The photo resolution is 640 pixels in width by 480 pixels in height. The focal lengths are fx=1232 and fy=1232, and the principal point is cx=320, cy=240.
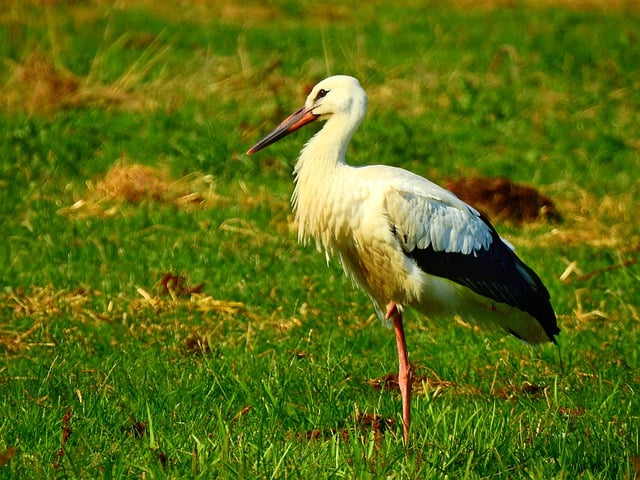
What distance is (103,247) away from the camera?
7246 millimetres

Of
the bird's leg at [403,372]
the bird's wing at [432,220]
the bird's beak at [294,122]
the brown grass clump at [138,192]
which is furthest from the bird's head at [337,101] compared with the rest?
the brown grass clump at [138,192]

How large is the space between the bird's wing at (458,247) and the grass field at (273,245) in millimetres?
402

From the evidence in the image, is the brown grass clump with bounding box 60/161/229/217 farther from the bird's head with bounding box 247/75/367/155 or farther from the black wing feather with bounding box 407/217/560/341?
the black wing feather with bounding box 407/217/560/341

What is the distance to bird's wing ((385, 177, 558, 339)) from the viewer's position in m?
5.13

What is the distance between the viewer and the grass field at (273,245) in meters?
4.32

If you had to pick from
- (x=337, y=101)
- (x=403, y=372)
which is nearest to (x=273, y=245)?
(x=337, y=101)

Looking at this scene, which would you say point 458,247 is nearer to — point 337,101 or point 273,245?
point 337,101

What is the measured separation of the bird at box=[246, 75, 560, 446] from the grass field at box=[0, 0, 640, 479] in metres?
0.35

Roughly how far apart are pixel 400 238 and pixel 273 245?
2387 mm

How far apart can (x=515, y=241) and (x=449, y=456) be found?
3.85m

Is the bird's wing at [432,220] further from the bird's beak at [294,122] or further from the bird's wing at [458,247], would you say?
the bird's beak at [294,122]

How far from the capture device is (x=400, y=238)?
16.9 feet

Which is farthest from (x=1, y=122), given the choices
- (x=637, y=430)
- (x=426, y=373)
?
(x=637, y=430)

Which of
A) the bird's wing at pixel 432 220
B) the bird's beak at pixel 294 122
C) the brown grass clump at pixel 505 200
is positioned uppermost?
the bird's beak at pixel 294 122
